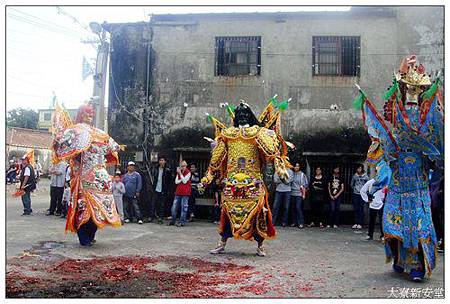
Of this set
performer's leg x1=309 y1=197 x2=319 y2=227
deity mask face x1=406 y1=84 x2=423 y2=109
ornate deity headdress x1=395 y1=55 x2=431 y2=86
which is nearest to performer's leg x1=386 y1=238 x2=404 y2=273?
deity mask face x1=406 y1=84 x2=423 y2=109

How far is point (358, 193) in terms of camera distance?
414 inches

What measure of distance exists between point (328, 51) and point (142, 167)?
18.6 feet

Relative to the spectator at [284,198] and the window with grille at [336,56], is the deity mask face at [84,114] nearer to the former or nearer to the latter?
the spectator at [284,198]

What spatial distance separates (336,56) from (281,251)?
6575 millimetres

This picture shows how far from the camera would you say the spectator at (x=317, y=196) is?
1075 cm

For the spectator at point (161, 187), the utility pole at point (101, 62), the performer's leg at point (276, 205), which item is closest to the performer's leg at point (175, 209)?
the spectator at point (161, 187)

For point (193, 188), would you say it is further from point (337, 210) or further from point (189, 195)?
point (337, 210)

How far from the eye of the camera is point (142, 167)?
12.2 metres

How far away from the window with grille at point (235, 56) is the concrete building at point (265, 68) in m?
0.03

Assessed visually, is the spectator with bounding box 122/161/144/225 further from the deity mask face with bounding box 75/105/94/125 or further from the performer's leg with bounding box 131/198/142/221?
the deity mask face with bounding box 75/105/94/125

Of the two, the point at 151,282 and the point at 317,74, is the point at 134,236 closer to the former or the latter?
the point at 151,282

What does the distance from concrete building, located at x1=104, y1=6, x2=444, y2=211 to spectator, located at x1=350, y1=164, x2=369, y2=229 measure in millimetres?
1029

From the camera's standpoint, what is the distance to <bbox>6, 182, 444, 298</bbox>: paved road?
4.96 m

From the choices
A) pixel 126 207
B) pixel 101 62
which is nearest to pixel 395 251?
pixel 126 207
